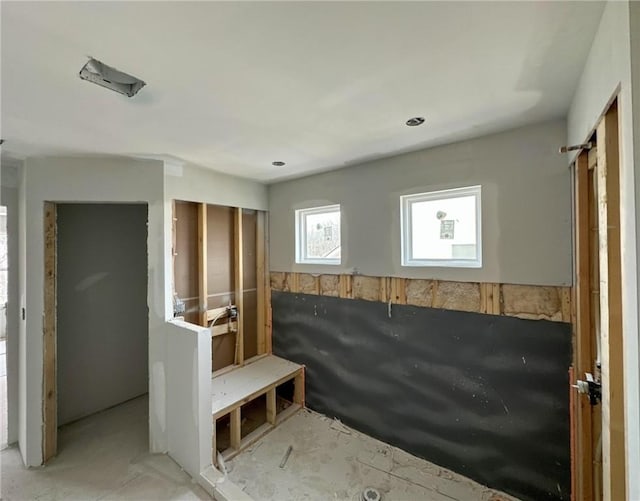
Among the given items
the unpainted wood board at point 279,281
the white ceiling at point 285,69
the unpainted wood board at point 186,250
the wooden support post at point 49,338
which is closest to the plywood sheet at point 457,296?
the white ceiling at point 285,69

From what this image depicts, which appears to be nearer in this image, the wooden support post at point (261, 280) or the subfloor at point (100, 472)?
the subfloor at point (100, 472)

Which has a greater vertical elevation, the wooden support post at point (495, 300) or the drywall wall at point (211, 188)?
the drywall wall at point (211, 188)

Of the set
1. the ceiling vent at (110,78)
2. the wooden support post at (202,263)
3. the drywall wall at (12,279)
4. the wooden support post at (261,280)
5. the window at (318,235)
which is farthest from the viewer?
the wooden support post at (261,280)

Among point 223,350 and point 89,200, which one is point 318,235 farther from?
point 89,200

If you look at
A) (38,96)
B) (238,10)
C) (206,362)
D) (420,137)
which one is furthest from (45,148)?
(420,137)

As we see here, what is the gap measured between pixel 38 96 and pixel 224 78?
98 cm

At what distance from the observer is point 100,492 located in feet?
6.68

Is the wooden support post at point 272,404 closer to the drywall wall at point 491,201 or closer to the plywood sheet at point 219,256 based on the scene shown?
the plywood sheet at point 219,256

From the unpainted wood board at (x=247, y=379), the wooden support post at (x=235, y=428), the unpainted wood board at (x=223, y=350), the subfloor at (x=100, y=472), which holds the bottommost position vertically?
the subfloor at (x=100, y=472)

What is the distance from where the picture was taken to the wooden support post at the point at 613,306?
1.02m

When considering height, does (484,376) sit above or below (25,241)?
below

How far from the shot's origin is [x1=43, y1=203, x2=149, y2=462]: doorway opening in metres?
2.89

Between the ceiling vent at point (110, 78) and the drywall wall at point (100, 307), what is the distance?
2.17 meters

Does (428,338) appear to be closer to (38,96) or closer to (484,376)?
(484,376)
